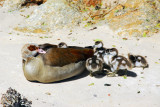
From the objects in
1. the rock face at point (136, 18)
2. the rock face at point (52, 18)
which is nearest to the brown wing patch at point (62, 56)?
the rock face at point (136, 18)

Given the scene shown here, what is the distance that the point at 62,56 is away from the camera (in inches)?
272

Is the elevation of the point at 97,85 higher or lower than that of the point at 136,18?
lower

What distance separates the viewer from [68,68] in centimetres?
696

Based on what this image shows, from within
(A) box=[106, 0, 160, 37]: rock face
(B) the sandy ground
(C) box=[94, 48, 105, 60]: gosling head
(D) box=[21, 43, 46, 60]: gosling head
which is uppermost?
(A) box=[106, 0, 160, 37]: rock face

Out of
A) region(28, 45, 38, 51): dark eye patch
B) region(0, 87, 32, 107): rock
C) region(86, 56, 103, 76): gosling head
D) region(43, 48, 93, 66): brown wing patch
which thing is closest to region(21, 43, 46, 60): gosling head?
region(28, 45, 38, 51): dark eye patch

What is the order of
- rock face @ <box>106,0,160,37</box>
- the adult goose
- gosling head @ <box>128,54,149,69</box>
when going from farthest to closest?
1. rock face @ <box>106,0,160,37</box>
2. gosling head @ <box>128,54,149,69</box>
3. the adult goose

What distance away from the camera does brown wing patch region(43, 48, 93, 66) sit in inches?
265

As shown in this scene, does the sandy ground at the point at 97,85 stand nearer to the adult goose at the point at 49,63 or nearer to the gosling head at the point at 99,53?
the adult goose at the point at 49,63

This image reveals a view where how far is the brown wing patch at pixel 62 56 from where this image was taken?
6.74 meters

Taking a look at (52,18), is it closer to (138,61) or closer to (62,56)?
(62,56)

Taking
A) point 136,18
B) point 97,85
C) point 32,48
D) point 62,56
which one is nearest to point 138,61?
point 97,85

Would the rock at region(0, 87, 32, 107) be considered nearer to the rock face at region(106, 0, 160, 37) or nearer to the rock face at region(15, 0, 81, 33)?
the rock face at region(106, 0, 160, 37)

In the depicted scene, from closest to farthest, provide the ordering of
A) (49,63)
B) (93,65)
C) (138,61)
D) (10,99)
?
(10,99), (49,63), (93,65), (138,61)

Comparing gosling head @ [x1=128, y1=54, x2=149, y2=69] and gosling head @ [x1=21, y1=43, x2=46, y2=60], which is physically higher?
gosling head @ [x1=21, y1=43, x2=46, y2=60]
